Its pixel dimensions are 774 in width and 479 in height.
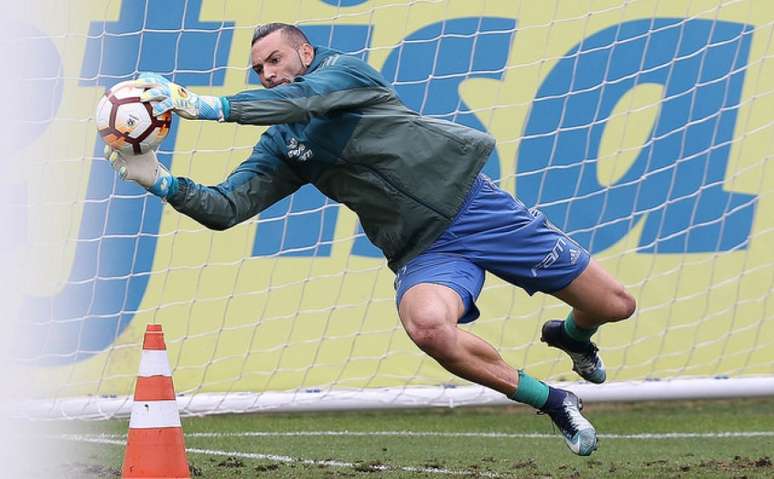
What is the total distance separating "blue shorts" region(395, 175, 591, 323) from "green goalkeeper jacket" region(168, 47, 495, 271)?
0.08m

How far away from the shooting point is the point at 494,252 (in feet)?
19.2

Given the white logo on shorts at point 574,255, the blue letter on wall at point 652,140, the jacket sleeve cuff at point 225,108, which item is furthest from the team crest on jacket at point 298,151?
the blue letter on wall at point 652,140

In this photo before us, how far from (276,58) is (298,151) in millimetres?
419

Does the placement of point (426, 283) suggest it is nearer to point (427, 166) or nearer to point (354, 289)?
point (427, 166)

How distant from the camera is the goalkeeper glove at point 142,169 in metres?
5.25

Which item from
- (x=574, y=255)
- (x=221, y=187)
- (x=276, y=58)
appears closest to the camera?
(x=276, y=58)

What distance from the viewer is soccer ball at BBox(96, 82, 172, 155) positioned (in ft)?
16.4

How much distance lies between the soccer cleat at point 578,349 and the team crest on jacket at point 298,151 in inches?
62.6

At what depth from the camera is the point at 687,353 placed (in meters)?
8.88

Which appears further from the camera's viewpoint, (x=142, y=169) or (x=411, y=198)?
(x=411, y=198)

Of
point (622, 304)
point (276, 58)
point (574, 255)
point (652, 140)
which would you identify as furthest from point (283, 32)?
point (652, 140)

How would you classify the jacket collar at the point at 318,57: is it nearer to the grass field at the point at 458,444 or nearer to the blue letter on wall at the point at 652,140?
the grass field at the point at 458,444

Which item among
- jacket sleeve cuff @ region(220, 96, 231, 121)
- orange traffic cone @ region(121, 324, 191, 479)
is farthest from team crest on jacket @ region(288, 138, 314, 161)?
orange traffic cone @ region(121, 324, 191, 479)

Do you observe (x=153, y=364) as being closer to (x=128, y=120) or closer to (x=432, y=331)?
(x=128, y=120)
